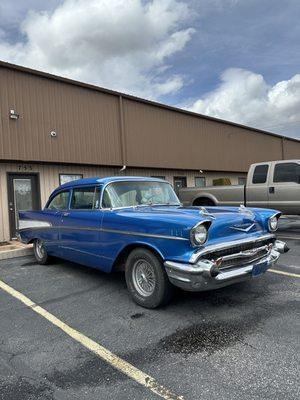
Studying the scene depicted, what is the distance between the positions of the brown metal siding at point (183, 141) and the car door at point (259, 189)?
5013 mm

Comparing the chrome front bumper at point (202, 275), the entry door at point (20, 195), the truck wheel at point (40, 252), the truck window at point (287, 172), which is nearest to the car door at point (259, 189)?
the truck window at point (287, 172)

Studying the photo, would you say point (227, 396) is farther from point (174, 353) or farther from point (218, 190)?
point (218, 190)

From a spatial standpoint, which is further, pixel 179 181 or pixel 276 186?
pixel 179 181

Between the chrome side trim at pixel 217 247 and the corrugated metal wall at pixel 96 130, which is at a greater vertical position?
the corrugated metal wall at pixel 96 130

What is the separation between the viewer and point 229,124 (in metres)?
19.9

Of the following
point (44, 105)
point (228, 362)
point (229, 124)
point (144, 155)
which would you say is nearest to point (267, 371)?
point (228, 362)

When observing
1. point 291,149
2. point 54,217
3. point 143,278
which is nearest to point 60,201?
point 54,217

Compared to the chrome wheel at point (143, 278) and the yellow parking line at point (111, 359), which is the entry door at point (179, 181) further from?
the yellow parking line at point (111, 359)

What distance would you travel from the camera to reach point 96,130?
12922 mm

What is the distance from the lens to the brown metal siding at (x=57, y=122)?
10.6 meters

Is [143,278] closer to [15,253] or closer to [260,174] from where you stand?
[15,253]

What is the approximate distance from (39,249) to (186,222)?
4.44 metres

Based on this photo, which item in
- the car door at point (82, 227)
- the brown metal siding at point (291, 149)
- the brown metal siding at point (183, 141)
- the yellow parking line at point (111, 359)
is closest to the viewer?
the yellow parking line at point (111, 359)

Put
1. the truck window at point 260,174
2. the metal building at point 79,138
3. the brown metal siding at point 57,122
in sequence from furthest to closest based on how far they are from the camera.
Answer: the truck window at point 260,174 < the metal building at point 79,138 < the brown metal siding at point 57,122
